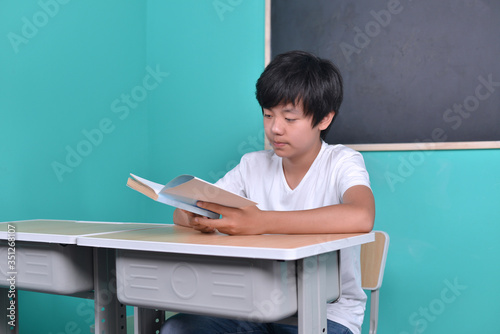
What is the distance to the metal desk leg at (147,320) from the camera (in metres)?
1.61

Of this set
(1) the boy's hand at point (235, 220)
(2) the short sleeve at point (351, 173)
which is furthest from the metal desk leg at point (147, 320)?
(2) the short sleeve at point (351, 173)

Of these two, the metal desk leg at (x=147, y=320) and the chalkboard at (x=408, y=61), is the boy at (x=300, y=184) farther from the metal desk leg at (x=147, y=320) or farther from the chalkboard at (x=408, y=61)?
the chalkboard at (x=408, y=61)

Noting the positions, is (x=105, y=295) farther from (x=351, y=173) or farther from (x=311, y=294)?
(x=351, y=173)

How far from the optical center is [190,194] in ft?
4.07

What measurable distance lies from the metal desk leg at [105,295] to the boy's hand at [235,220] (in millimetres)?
406

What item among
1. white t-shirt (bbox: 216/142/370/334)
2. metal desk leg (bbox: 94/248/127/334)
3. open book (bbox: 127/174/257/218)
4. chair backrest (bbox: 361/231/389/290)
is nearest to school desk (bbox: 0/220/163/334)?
metal desk leg (bbox: 94/248/127/334)

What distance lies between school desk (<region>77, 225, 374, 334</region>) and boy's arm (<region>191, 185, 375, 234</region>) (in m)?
0.04

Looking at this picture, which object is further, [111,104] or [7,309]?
[111,104]

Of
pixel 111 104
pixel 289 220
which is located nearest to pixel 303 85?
pixel 289 220

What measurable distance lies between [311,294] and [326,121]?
67 centimetres

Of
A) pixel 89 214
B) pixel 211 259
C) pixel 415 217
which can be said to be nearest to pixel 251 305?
pixel 211 259

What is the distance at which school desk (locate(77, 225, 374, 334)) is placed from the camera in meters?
1.10

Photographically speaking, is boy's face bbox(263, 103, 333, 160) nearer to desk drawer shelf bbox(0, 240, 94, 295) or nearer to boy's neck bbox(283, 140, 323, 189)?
boy's neck bbox(283, 140, 323, 189)

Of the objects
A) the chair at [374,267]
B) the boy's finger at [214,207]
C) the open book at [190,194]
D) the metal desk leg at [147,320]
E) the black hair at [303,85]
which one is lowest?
the metal desk leg at [147,320]
